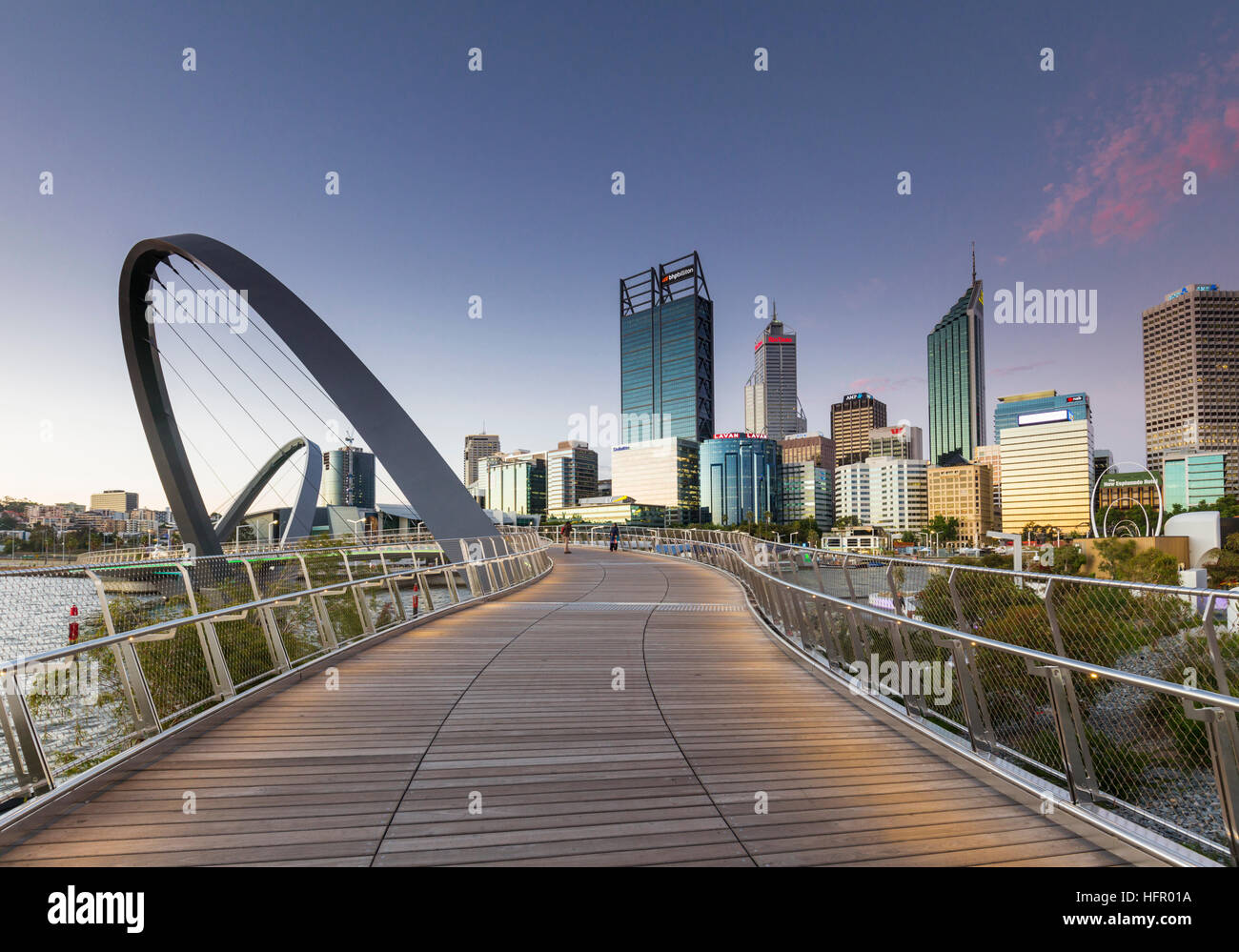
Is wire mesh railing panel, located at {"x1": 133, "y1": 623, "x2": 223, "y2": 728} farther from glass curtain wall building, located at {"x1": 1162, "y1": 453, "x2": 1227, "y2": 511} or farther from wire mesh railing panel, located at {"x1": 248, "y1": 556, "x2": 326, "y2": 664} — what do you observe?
glass curtain wall building, located at {"x1": 1162, "y1": 453, "x2": 1227, "y2": 511}

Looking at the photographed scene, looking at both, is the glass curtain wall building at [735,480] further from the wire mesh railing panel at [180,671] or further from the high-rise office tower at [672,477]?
the wire mesh railing panel at [180,671]

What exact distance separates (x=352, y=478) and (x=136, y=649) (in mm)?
168708

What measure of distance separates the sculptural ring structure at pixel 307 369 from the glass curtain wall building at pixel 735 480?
551 ft

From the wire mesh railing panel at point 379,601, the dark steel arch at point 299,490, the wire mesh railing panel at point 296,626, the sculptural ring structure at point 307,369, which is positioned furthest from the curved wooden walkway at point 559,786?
the dark steel arch at point 299,490

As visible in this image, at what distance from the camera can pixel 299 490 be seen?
66.8 metres

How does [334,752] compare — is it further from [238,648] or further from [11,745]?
[238,648]

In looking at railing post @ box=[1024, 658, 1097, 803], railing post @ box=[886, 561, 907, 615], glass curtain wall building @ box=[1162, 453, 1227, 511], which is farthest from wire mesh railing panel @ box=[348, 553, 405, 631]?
glass curtain wall building @ box=[1162, 453, 1227, 511]

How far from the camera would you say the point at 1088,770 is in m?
3.61

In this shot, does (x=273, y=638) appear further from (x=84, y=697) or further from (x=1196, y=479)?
(x=1196, y=479)

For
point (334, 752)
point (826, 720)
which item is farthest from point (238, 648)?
point (826, 720)

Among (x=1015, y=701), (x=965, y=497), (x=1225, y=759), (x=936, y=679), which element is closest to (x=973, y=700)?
(x=1015, y=701)
